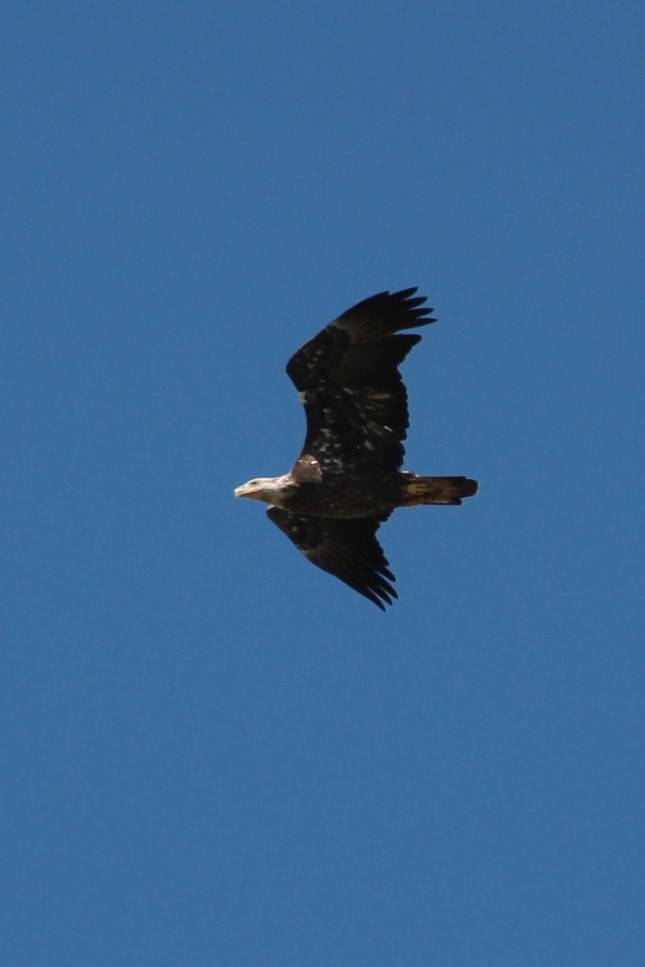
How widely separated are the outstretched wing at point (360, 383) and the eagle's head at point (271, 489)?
1.39 ft

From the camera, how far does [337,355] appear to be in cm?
2475

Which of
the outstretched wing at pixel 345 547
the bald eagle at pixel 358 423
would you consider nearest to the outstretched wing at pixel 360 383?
the bald eagle at pixel 358 423

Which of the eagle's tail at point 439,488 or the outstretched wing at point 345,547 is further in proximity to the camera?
the outstretched wing at point 345,547

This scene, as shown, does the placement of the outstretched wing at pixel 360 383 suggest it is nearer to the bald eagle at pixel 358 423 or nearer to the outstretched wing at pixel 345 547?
the bald eagle at pixel 358 423

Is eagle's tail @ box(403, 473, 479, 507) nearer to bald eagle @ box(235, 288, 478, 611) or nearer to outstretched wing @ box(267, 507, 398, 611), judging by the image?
bald eagle @ box(235, 288, 478, 611)

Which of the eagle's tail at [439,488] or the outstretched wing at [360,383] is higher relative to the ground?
the outstretched wing at [360,383]

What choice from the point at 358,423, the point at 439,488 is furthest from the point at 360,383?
the point at 439,488

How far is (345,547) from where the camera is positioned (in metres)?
26.5

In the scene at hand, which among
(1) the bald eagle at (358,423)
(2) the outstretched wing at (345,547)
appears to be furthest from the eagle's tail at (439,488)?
(2) the outstretched wing at (345,547)

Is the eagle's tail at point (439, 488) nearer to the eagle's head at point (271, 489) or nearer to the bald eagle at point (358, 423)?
the bald eagle at point (358, 423)

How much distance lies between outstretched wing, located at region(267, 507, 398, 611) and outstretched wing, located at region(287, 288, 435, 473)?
1363 mm

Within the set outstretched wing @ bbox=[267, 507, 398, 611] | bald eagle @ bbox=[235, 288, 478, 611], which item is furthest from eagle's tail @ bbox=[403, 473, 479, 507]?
outstretched wing @ bbox=[267, 507, 398, 611]

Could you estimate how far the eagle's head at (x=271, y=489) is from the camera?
25.3 meters

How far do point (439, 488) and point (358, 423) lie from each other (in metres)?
1.18
